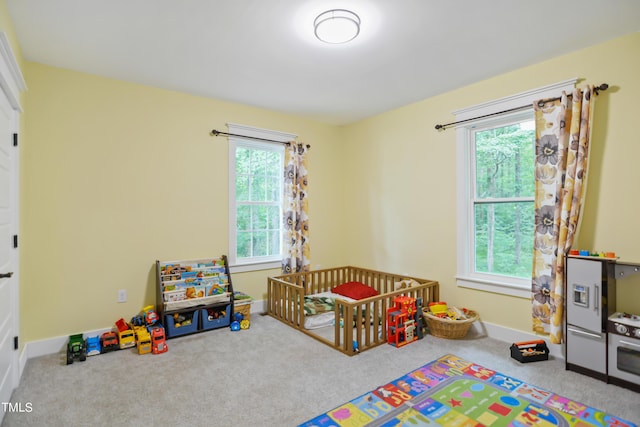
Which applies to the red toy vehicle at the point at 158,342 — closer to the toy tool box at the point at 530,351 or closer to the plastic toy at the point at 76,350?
the plastic toy at the point at 76,350

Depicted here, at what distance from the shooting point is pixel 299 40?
8.04 feet

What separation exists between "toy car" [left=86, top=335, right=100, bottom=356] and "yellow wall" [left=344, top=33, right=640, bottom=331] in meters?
3.04

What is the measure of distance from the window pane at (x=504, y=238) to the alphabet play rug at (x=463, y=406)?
1121mm

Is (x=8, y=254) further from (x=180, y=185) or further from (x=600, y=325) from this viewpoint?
(x=600, y=325)

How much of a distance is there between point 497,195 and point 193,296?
10.3 ft

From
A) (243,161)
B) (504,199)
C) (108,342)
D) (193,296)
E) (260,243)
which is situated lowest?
(108,342)

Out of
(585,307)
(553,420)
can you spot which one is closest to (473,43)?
(585,307)

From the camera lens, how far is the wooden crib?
2.86 metres

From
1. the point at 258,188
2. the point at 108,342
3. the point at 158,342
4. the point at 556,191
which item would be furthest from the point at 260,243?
the point at 556,191

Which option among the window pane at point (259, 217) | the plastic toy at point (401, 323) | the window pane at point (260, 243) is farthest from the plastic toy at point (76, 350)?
the plastic toy at point (401, 323)

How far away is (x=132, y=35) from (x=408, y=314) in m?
3.16

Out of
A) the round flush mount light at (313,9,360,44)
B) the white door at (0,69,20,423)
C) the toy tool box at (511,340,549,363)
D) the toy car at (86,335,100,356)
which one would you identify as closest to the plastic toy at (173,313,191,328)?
the toy car at (86,335,100,356)

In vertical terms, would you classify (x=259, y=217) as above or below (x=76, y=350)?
above

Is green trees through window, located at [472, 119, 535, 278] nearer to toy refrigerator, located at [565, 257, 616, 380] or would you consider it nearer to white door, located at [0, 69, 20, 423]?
toy refrigerator, located at [565, 257, 616, 380]
